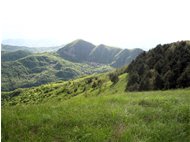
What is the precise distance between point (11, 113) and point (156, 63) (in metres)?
63.1

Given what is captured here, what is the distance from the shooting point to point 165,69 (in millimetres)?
68375

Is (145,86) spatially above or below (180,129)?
below

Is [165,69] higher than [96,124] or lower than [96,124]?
lower

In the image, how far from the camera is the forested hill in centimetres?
6079

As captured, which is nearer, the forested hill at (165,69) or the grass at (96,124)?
the grass at (96,124)

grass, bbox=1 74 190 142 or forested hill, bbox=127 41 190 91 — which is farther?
forested hill, bbox=127 41 190 91

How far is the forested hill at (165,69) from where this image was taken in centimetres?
6079

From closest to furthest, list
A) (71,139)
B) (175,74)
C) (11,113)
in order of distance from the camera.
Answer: (71,139) < (11,113) < (175,74)

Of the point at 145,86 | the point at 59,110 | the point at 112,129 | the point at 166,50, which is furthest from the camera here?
the point at 166,50

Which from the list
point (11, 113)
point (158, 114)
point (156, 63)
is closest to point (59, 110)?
point (11, 113)

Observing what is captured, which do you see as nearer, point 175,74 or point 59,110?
point 59,110

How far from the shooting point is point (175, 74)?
6203cm

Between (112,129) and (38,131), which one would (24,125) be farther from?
(112,129)

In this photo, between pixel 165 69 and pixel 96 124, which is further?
pixel 165 69
